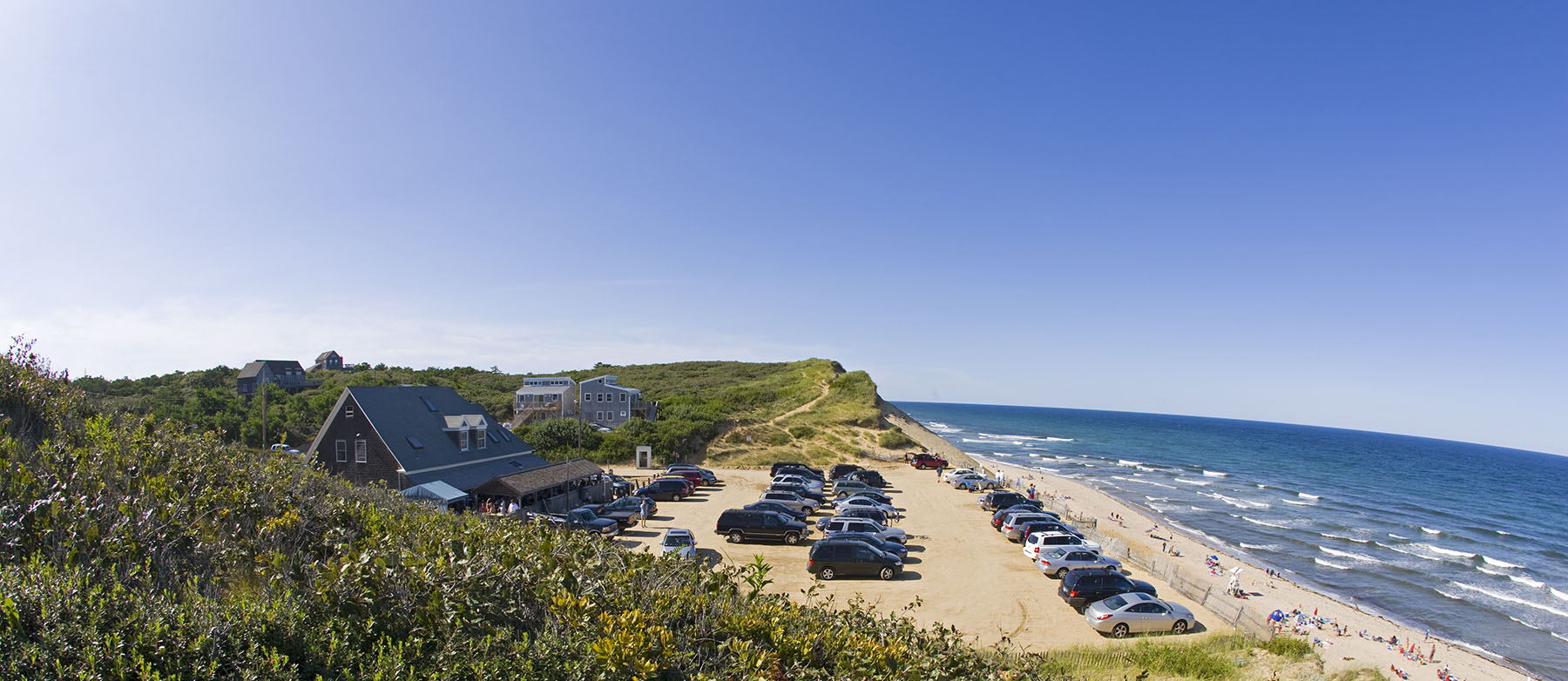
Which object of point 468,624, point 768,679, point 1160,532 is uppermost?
point 468,624

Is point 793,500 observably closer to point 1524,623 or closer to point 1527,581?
point 1524,623

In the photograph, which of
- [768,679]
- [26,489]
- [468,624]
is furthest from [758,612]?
[26,489]

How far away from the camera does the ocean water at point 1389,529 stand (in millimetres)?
27344

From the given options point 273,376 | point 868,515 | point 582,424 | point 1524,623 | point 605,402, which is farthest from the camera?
point 273,376

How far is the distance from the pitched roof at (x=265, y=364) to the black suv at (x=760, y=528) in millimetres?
83279

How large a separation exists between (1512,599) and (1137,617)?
26.1 m

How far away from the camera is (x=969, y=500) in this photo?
40.7 metres

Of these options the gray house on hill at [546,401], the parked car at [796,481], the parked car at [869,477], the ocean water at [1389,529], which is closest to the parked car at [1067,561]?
the ocean water at [1389,529]

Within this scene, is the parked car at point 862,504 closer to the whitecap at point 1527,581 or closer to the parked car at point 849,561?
the parked car at point 849,561

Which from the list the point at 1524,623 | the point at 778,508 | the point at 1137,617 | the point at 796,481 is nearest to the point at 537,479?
the point at 778,508

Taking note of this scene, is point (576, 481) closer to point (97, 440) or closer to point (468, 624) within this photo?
point (97, 440)

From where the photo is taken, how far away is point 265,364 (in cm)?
8431

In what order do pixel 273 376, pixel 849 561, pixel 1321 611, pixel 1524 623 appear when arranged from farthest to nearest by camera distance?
1. pixel 273 376
2. pixel 1524 623
3. pixel 1321 611
4. pixel 849 561

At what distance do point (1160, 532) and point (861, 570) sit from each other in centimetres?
2382
